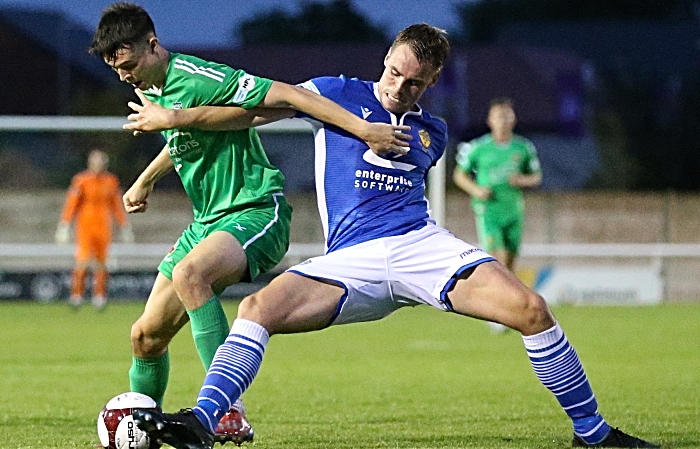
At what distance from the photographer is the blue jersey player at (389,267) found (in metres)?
5.15

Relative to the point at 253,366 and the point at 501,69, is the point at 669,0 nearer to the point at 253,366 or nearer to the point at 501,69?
the point at 501,69

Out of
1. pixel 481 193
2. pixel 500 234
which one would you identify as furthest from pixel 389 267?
pixel 500 234

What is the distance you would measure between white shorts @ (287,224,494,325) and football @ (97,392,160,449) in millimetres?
895

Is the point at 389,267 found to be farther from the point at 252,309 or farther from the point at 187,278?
the point at 187,278

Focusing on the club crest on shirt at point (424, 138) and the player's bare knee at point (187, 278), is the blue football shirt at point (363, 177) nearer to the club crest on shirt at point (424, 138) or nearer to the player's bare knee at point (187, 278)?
the club crest on shirt at point (424, 138)

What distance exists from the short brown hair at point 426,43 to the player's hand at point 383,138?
0.99 ft

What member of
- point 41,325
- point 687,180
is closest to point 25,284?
point 41,325

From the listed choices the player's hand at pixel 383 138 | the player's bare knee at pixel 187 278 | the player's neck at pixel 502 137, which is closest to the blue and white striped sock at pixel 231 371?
the player's bare knee at pixel 187 278

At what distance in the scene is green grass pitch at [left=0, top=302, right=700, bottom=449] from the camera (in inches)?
251

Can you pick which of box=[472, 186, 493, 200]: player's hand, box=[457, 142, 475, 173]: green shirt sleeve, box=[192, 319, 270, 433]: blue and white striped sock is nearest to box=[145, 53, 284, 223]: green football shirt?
box=[192, 319, 270, 433]: blue and white striped sock

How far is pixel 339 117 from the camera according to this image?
5.42 meters

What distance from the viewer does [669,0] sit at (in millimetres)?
38938

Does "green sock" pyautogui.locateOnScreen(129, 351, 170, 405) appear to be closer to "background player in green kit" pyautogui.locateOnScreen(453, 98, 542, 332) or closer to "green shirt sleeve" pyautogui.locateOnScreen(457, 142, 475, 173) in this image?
"background player in green kit" pyautogui.locateOnScreen(453, 98, 542, 332)

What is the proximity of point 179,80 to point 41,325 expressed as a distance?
34.3ft
